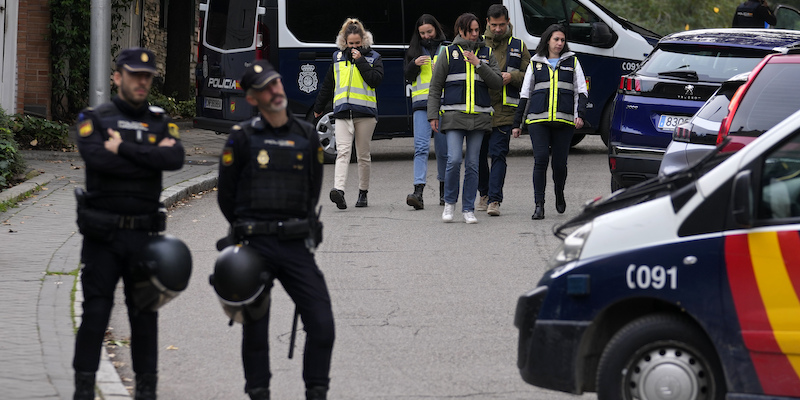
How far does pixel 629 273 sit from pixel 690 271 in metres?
0.25

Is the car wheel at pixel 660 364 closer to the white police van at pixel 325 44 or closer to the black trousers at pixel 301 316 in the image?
the black trousers at pixel 301 316

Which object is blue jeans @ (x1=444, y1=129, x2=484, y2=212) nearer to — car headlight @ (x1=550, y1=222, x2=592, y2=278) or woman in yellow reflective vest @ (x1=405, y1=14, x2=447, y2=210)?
woman in yellow reflective vest @ (x1=405, y1=14, x2=447, y2=210)

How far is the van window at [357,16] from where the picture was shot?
15281 mm

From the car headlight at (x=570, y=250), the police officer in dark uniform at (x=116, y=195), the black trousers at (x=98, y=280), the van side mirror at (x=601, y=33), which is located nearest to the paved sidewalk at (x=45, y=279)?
the black trousers at (x=98, y=280)

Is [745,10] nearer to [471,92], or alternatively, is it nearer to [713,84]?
[713,84]

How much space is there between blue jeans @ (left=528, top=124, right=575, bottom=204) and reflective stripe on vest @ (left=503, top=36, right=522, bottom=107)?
372 millimetres

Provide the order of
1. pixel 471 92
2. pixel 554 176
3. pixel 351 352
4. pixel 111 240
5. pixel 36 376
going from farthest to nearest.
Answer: pixel 554 176, pixel 471 92, pixel 351 352, pixel 36 376, pixel 111 240

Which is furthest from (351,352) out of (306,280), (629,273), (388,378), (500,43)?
(500,43)

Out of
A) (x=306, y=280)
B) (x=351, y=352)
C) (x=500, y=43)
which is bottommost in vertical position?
(x=351, y=352)

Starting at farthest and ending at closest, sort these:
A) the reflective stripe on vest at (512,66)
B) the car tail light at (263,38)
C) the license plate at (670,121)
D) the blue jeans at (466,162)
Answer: the car tail light at (263,38) → the reflective stripe on vest at (512,66) → the license plate at (670,121) → the blue jeans at (466,162)

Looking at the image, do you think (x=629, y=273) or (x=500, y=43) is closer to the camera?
(x=629, y=273)

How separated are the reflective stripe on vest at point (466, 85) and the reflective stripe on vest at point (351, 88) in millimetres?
1214

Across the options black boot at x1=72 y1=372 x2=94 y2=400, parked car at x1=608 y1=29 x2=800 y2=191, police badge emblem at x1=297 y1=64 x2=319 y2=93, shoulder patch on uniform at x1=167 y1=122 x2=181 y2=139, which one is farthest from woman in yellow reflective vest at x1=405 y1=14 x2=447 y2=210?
black boot at x1=72 y1=372 x2=94 y2=400

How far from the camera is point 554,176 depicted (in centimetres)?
1139
